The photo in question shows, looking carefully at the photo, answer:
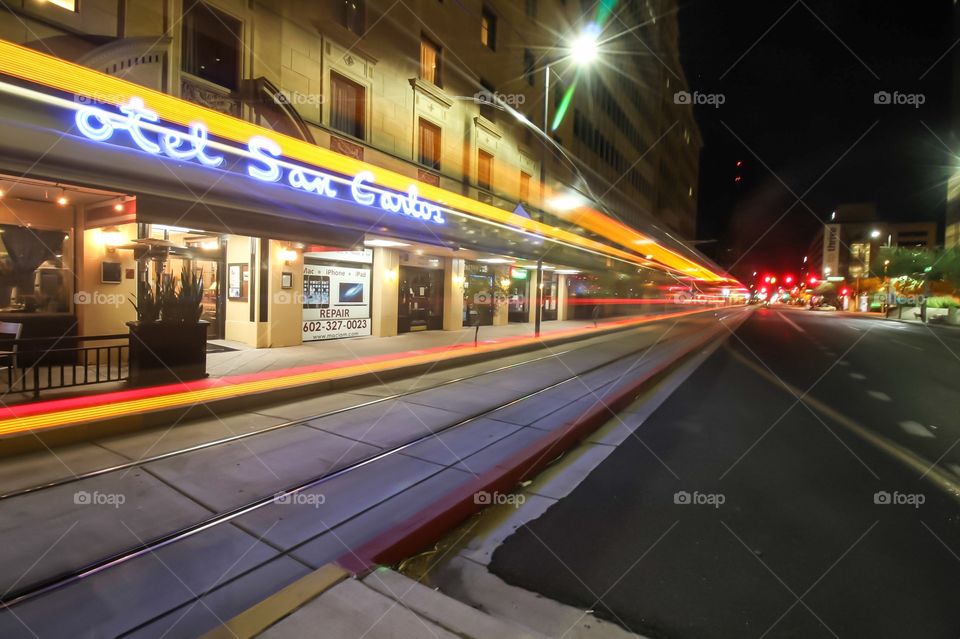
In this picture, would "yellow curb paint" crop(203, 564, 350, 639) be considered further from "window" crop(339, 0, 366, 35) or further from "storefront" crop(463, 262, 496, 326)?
"storefront" crop(463, 262, 496, 326)

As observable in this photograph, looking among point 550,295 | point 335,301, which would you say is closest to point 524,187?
point 550,295

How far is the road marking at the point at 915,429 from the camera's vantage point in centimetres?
700

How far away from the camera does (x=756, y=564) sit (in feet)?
11.5

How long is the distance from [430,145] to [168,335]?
42.7ft

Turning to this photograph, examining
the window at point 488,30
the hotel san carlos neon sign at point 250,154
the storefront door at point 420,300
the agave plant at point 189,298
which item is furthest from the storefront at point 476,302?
the agave plant at point 189,298

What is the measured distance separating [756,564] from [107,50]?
12528mm

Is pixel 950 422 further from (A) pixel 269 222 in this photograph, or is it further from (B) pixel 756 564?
(A) pixel 269 222

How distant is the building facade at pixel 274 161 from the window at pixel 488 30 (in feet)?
0.41

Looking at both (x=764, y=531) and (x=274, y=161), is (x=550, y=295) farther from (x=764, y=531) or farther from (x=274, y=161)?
(x=764, y=531)

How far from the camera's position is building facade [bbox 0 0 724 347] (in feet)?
25.4

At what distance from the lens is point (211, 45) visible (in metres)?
10.9

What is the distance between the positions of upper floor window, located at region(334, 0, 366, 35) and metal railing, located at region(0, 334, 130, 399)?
11.1 m

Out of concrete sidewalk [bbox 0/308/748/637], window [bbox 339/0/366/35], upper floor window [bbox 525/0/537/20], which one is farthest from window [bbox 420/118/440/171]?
concrete sidewalk [bbox 0/308/748/637]

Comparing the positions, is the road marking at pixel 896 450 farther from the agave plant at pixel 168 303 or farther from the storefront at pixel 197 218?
the agave plant at pixel 168 303
